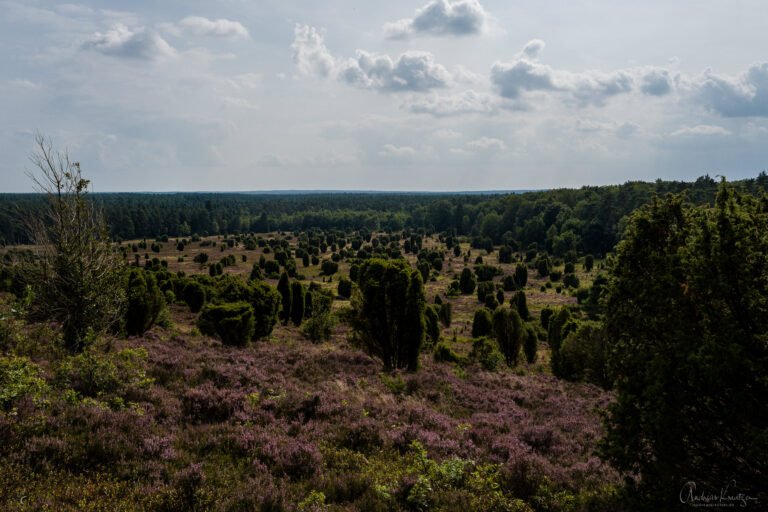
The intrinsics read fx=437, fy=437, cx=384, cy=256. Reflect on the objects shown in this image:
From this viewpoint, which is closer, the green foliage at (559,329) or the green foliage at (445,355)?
the green foliage at (445,355)

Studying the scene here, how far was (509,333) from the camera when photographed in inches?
1513

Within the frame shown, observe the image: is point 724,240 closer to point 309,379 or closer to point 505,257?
point 309,379

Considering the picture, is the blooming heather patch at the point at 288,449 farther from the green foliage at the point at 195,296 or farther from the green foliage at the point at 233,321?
the green foliage at the point at 195,296

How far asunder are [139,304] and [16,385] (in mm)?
18962

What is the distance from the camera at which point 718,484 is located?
21.6 ft

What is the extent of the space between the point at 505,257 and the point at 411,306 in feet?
349

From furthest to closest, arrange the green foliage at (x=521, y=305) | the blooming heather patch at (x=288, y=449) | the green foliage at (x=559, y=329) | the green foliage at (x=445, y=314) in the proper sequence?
the green foliage at (x=521, y=305), the green foliage at (x=445, y=314), the green foliage at (x=559, y=329), the blooming heather patch at (x=288, y=449)

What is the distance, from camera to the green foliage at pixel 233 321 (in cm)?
2466

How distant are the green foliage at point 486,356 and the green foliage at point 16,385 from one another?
2557 centimetres

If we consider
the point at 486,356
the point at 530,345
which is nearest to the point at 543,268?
the point at 530,345

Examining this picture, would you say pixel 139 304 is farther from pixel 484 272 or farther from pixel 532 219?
pixel 532 219

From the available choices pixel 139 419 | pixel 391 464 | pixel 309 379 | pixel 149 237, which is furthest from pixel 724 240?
pixel 149 237

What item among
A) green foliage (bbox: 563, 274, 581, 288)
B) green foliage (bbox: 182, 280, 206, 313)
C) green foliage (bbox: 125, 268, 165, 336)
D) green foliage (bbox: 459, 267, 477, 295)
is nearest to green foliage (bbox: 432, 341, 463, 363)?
green foliage (bbox: 125, 268, 165, 336)

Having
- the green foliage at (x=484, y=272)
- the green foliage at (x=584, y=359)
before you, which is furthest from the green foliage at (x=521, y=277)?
the green foliage at (x=584, y=359)
